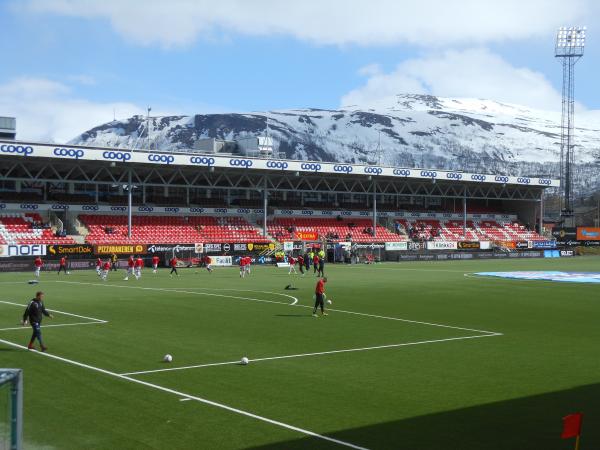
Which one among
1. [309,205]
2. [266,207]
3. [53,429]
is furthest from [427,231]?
[53,429]

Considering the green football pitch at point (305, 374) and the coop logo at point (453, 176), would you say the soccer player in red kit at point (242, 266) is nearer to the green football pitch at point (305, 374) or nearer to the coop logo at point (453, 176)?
the green football pitch at point (305, 374)

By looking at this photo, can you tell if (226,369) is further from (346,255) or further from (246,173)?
(246,173)

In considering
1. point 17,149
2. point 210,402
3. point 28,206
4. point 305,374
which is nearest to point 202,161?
point 28,206

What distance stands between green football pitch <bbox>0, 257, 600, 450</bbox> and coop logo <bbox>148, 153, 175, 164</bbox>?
141 feet

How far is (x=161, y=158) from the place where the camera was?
250ft

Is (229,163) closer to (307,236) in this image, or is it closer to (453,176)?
(307,236)

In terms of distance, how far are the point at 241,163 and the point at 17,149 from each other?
24.8 metres

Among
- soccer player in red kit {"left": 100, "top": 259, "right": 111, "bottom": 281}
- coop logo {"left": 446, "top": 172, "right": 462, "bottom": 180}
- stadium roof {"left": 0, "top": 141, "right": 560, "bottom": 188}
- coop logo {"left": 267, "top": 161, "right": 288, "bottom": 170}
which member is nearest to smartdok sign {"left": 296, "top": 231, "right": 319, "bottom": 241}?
stadium roof {"left": 0, "top": 141, "right": 560, "bottom": 188}

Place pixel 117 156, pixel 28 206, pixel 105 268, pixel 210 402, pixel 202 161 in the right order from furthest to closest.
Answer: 1. pixel 202 161
2. pixel 117 156
3. pixel 28 206
4. pixel 105 268
5. pixel 210 402

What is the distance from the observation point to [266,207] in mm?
86312

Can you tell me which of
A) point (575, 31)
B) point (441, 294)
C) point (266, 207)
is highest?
point (575, 31)

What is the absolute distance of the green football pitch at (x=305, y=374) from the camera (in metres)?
12.2

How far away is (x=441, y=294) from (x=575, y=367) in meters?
21.0

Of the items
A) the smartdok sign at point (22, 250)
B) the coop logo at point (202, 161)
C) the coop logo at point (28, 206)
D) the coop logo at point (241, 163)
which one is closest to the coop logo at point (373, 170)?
the coop logo at point (241, 163)
